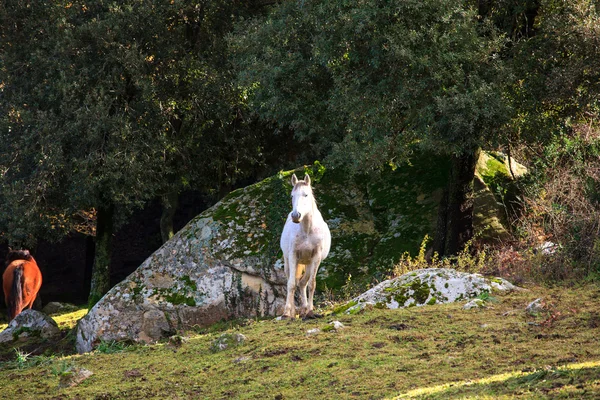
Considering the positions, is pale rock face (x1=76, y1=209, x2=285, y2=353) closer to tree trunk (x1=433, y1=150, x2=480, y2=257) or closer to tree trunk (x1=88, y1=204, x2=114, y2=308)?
tree trunk (x1=433, y1=150, x2=480, y2=257)

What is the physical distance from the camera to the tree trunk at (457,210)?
56.9 feet

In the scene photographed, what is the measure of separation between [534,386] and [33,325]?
14.4 m

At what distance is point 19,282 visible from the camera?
21734mm

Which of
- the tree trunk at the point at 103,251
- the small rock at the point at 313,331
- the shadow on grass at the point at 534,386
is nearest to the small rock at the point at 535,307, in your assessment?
the small rock at the point at 313,331

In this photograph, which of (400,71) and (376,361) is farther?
(400,71)

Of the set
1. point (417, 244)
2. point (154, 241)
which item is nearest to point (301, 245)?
point (417, 244)

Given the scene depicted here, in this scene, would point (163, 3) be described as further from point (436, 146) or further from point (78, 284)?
point (78, 284)

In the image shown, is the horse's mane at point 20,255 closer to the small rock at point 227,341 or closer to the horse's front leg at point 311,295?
the horse's front leg at point 311,295

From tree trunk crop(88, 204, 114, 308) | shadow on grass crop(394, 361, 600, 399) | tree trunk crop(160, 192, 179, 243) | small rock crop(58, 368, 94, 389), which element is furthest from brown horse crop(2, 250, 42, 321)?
shadow on grass crop(394, 361, 600, 399)

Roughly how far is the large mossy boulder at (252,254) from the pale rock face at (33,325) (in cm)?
191

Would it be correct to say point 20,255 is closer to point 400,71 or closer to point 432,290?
point 400,71

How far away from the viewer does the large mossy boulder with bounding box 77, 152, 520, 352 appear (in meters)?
17.0

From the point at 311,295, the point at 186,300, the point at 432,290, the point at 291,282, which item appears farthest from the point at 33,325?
the point at 432,290

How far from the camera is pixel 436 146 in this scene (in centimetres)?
1588
